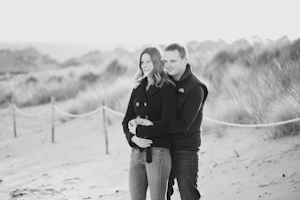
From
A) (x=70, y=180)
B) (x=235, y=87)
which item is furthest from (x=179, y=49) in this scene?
(x=235, y=87)

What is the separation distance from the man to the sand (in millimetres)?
1356

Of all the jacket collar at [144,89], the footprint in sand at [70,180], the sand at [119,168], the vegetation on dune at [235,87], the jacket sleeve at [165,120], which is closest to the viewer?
the jacket sleeve at [165,120]

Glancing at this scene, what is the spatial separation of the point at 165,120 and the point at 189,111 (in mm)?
221

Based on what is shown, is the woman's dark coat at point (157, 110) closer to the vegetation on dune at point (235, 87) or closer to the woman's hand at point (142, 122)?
the woman's hand at point (142, 122)

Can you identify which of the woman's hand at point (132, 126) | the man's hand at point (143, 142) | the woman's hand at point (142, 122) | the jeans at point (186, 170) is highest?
the woman's hand at point (142, 122)

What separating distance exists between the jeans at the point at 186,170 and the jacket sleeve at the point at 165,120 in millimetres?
270

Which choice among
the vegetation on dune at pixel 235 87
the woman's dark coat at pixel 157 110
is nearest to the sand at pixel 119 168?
the vegetation on dune at pixel 235 87

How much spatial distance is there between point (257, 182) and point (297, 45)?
20.7 feet

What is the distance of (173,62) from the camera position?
3150mm

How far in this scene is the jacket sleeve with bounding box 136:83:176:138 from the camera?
9.75 feet

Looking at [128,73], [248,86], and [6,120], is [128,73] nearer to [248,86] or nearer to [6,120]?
[6,120]

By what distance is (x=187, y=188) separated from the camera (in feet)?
10.3

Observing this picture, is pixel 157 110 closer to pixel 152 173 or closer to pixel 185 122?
pixel 185 122

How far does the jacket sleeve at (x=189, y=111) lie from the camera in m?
3.02
